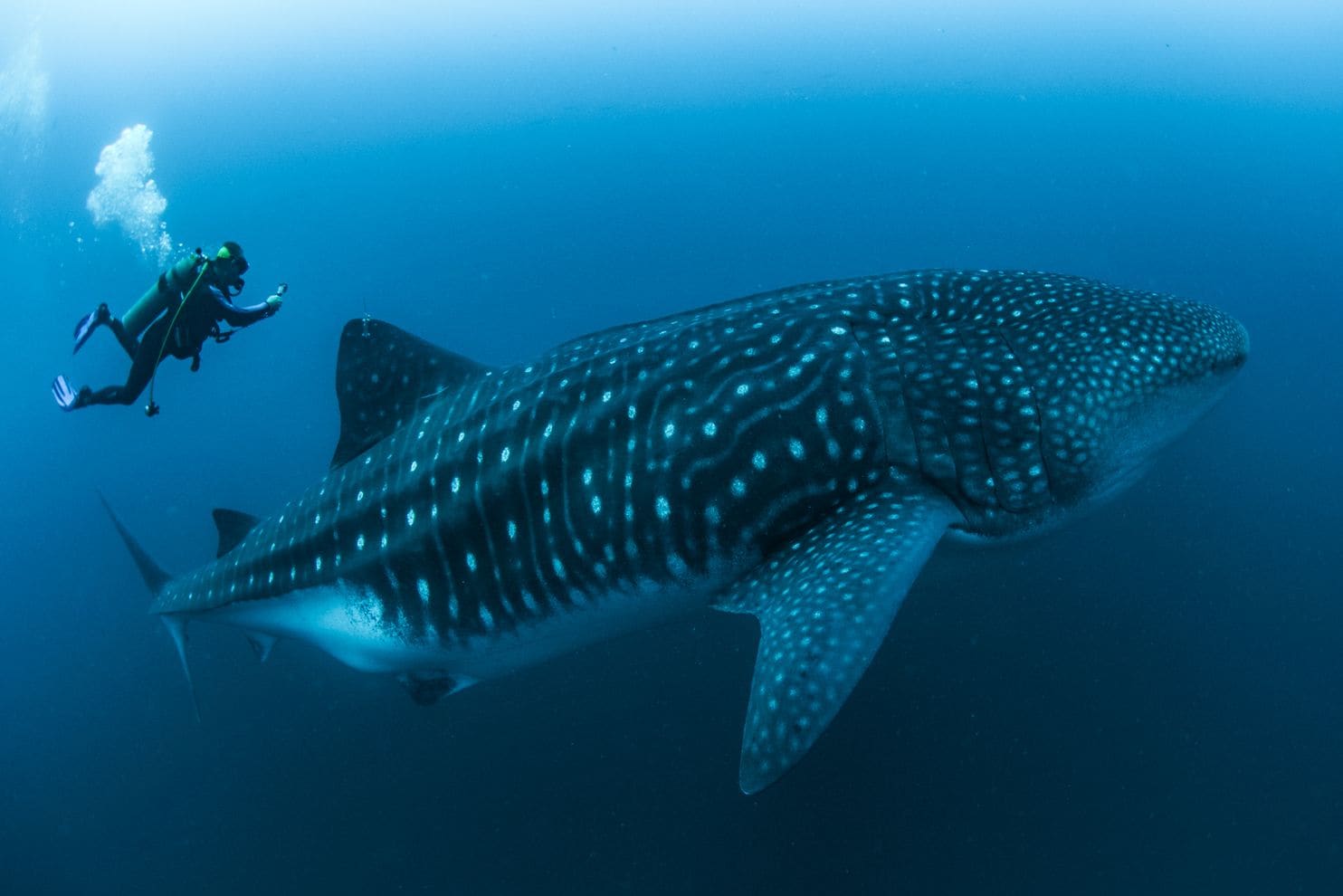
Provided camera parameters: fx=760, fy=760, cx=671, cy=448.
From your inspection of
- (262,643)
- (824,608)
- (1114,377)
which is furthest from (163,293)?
(1114,377)

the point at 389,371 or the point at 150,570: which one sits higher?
the point at 389,371

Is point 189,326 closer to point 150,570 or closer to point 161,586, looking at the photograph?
point 150,570

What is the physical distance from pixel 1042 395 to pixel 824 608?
150 centimetres

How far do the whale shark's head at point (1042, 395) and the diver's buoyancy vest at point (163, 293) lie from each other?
24.8 ft

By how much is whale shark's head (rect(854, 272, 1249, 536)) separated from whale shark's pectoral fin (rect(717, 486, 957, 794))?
269 mm

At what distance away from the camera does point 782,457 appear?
347cm

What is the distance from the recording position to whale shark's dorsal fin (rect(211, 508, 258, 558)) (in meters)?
5.46

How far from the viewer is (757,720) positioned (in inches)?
110

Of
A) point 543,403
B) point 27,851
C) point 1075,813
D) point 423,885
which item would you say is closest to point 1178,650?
point 1075,813

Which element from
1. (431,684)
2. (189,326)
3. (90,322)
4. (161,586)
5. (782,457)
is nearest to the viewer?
(782,457)

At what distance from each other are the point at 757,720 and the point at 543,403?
79.6 inches

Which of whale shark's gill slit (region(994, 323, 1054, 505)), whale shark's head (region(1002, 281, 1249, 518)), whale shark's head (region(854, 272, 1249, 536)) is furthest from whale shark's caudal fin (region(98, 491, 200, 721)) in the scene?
whale shark's head (region(1002, 281, 1249, 518))

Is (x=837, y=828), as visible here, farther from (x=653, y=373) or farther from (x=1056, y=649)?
(x=653, y=373)

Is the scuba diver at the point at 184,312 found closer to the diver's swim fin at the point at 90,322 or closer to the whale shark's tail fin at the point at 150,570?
the diver's swim fin at the point at 90,322
